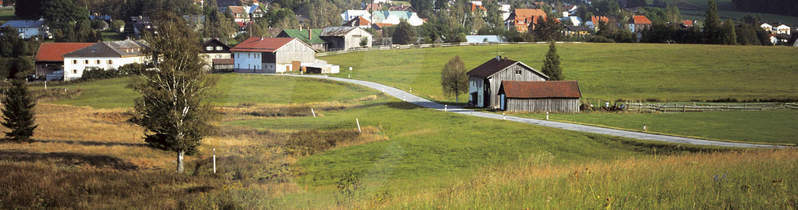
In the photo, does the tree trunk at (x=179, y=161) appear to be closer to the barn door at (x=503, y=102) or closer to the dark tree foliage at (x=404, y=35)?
the barn door at (x=503, y=102)

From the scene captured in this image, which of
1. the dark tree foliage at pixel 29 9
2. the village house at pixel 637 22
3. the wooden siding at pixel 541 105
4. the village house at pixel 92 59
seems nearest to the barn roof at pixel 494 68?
Result: the wooden siding at pixel 541 105

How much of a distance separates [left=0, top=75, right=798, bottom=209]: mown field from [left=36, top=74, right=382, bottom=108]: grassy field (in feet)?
7.51

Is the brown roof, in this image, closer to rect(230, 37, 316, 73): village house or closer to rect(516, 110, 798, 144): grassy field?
rect(516, 110, 798, 144): grassy field

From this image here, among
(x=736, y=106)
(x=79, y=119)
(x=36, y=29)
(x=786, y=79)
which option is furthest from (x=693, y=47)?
(x=36, y=29)

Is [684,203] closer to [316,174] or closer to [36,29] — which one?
[316,174]

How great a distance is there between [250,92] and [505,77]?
2635cm

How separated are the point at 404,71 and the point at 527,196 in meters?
76.6

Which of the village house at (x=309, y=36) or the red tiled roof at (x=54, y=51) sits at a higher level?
the village house at (x=309, y=36)

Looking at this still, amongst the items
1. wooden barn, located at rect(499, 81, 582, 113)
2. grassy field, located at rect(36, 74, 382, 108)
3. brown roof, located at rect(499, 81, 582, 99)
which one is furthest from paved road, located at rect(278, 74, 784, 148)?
grassy field, located at rect(36, 74, 382, 108)

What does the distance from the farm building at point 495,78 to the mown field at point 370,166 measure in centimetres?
583

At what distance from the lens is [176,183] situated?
24.1 meters

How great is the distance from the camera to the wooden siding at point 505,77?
49156mm

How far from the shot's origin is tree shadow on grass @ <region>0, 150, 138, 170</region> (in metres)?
28.8

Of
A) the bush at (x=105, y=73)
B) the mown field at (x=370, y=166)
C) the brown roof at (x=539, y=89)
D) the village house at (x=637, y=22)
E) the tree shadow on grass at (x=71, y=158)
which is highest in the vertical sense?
the village house at (x=637, y=22)
